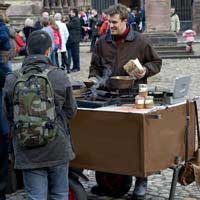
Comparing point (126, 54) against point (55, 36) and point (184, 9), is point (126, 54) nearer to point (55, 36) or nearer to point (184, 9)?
point (55, 36)

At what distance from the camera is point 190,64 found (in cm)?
2005

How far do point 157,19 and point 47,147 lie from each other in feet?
59.7

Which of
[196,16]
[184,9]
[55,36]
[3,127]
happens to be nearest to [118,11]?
[3,127]

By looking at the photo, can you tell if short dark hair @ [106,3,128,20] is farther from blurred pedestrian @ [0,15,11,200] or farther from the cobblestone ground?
the cobblestone ground

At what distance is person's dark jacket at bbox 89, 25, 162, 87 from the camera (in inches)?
239

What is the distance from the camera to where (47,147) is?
4.64m

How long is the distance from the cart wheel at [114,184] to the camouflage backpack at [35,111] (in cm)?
191

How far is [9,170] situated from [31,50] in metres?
1.97

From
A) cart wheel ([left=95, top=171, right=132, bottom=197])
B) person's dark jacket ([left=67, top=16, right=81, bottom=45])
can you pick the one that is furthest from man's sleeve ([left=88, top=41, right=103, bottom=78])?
person's dark jacket ([left=67, top=16, right=81, bottom=45])

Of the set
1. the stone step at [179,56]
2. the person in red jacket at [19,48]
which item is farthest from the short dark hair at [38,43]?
the stone step at [179,56]

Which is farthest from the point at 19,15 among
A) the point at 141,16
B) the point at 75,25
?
the point at 75,25

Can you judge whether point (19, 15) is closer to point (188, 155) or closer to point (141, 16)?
point (141, 16)

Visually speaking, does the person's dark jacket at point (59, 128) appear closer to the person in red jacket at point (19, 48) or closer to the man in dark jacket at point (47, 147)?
the man in dark jacket at point (47, 147)

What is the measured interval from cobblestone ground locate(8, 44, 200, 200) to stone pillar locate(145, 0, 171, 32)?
163 centimetres
